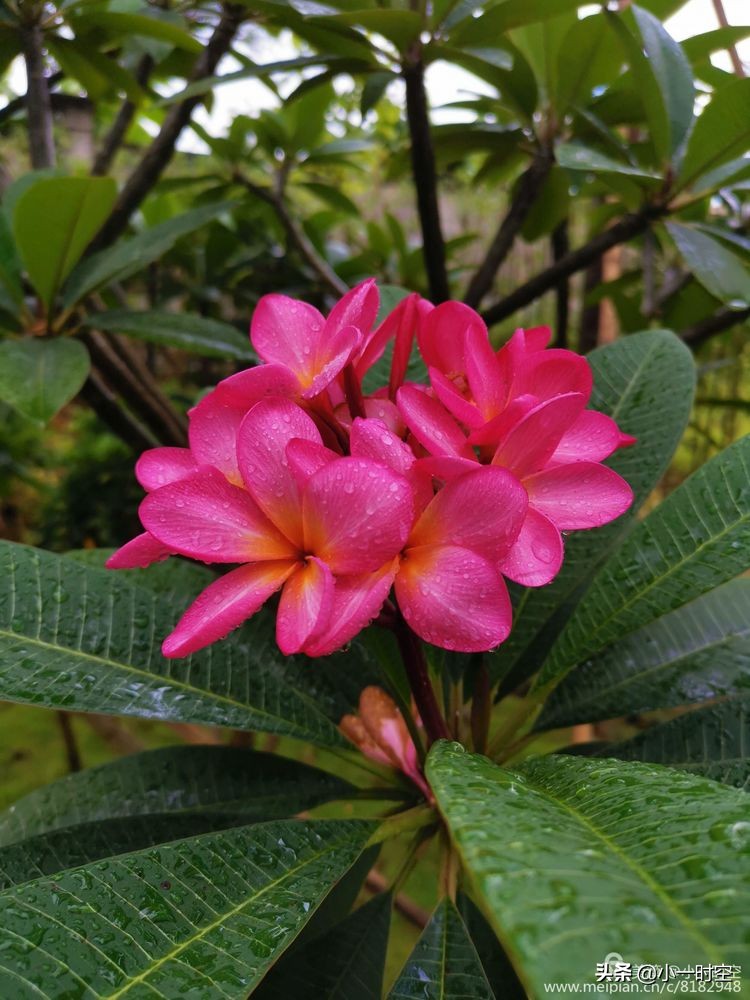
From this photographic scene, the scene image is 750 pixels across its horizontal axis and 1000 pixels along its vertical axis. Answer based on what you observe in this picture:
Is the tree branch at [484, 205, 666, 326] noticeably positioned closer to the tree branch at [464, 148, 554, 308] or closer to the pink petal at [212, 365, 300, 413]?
the tree branch at [464, 148, 554, 308]

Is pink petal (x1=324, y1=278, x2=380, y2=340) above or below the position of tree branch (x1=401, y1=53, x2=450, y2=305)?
below

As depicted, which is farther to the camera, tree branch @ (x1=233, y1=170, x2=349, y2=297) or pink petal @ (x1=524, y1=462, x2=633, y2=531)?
tree branch @ (x1=233, y1=170, x2=349, y2=297)

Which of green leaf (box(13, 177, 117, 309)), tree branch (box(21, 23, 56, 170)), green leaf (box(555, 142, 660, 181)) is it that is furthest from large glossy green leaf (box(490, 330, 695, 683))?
tree branch (box(21, 23, 56, 170))

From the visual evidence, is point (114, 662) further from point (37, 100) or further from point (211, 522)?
point (37, 100)

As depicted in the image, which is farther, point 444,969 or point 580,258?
point 580,258

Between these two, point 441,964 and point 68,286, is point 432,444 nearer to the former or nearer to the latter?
point 441,964

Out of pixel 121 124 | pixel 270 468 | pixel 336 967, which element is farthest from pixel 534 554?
pixel 121 124

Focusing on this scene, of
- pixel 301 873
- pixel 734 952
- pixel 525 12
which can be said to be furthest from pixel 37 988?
pixel 525 12

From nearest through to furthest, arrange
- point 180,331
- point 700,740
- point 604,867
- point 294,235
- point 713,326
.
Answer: point 604,867
point 700,740
point 180,331
point 713,326
point 294,235
